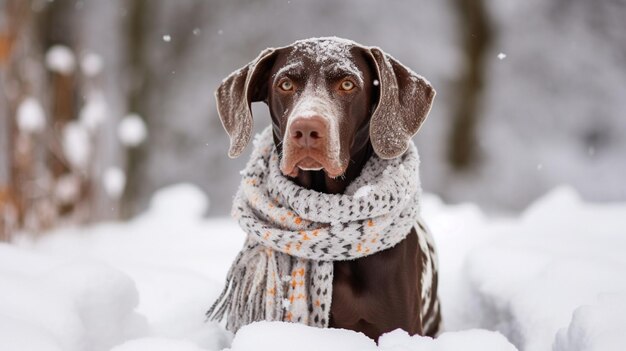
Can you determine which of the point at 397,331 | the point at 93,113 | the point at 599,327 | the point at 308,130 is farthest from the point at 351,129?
the point at 93,113

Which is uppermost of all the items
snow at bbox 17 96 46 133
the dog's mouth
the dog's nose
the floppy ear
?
the floppy ear

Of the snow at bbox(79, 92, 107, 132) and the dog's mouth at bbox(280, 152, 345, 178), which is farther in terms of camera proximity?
the snow at bbox(79, 92, 107, 132)

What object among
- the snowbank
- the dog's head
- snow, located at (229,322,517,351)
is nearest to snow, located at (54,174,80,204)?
the dog's head

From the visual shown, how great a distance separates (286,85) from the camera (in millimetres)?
2303

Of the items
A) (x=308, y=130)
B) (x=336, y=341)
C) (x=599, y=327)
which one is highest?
(x=308, y=130)

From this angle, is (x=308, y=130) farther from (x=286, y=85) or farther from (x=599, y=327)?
(x=599, y=327)

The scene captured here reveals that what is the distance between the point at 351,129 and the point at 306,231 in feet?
1.29

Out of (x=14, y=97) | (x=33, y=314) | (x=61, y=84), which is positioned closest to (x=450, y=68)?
(x=61, y=84)

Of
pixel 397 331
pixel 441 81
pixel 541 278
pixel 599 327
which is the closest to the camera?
pixel 599 327

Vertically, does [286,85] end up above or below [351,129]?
above

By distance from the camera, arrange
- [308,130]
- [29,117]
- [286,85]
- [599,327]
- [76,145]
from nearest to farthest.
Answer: [599,327]
[308,130]
[286,85]
[29,117]
[76,145]

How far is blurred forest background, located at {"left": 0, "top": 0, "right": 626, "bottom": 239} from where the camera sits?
9.62m

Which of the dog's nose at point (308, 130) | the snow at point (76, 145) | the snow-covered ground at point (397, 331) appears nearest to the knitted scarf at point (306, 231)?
the dog's nose at point (308, 130)

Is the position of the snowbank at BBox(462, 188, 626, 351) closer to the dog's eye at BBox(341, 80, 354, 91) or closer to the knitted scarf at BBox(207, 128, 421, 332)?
the knitted scarf at BBox(207, 128, 421, 332)
